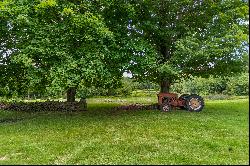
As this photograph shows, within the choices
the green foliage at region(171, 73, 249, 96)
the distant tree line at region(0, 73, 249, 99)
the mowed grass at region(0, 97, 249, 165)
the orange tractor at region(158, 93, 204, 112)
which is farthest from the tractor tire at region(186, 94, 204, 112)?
the green foliage at region(171, 73, 249, 96)

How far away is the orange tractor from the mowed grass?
235cm

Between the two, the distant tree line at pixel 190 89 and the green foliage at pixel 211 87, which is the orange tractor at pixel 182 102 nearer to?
the distant tree line at pixel 190 89

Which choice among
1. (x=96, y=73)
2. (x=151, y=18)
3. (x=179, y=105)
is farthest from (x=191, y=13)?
(x=96, y=73)

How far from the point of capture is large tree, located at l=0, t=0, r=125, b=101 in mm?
21062

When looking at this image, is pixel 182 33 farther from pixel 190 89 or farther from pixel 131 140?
pixel 190 89

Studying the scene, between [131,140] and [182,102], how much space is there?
34.1 feet

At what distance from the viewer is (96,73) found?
21.7 meters

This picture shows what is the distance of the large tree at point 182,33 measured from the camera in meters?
23.2

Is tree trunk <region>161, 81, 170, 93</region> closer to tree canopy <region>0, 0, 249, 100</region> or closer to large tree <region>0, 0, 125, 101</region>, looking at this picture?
tree canopy <region>0, 0, 249, 100</region>

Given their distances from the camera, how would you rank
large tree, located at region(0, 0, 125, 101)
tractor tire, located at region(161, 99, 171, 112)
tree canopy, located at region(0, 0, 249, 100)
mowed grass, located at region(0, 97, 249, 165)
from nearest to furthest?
mowed grass, located at region(0, 97, 249, 165) < large tree, located at region(0, 0, 125, 101) < tree canopy, located at region(0, 0, 249, 100) < tractor tire, located at region(161, 99, 171, 112)

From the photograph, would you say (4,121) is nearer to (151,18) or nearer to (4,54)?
(4,54)

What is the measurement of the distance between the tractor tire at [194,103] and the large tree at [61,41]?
5473 millimetres

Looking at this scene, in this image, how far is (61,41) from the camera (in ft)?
73.2

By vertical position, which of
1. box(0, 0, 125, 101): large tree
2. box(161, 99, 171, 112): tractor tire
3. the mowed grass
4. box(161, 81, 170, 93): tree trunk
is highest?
box(0, 0, 125, 101): large tree
